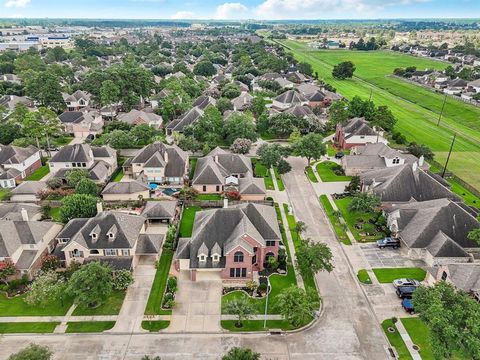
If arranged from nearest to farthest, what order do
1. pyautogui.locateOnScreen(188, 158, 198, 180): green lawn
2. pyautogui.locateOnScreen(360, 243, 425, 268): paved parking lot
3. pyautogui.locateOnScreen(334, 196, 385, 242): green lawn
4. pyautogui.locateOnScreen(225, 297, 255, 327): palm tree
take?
1. pyautogui.locateOnScreen(225, 297, 255, 327): palm tree
2. pyautogui.locateOnScreen(360, 243, 425, 268): paved parking lot
3. pyautogui.locateOnScreen(334, 196, 385, 242): green lawn
4. pyautogui.locateOnScreen(188, 158, 198, 180): green lawn

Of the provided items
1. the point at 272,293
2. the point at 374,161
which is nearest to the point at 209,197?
the point at 272,293

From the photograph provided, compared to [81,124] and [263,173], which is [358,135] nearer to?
[263,173]

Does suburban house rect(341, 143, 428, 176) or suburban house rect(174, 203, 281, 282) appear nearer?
suburban house rect(174, 203, 281, 282)

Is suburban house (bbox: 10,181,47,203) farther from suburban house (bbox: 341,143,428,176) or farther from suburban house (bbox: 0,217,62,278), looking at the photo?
suburban house (bbox: 341,143,428,176)

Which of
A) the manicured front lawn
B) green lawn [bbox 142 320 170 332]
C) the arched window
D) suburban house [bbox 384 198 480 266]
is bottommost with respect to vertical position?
the manicured front lawn

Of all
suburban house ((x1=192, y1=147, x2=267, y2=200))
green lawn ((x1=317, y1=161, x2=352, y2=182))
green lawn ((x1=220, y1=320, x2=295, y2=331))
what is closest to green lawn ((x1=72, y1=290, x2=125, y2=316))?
green lawn ((x1=220, y1=320, x2=295, y2=331))

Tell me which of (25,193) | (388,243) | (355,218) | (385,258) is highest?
(25,193)

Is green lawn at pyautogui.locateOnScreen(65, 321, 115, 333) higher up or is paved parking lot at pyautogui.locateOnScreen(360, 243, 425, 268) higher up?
green lawn at pyautogui.locateOnScreen(65, 321, 115, 333)

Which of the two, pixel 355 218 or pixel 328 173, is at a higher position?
pixel 355 218
